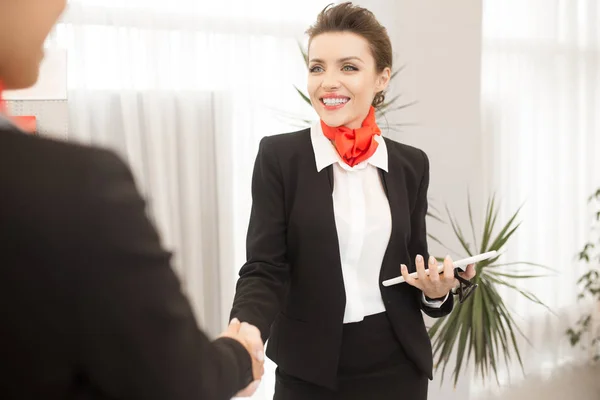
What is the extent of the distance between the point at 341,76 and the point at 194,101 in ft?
4.02

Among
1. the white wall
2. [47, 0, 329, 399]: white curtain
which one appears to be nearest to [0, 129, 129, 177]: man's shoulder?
[47, 0, 329, 399]: white curtain

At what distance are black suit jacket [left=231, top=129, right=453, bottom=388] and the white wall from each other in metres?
1.32

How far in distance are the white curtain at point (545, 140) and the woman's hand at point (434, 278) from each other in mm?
2200

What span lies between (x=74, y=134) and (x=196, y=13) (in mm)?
765

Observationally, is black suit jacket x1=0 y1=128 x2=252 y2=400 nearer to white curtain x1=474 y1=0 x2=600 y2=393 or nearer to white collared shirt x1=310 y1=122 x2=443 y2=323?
white collared shirt x1=310 y1=122 x2=443 y2=323

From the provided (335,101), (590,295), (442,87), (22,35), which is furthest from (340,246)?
(590,295)

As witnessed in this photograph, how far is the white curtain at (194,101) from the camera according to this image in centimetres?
276

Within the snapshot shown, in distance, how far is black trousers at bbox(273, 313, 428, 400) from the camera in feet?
6.06

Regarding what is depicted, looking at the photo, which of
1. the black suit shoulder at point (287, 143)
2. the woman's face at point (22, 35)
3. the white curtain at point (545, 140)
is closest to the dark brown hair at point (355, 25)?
the black suit shoulder at point (287, 143)

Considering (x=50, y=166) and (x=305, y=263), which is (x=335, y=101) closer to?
(x=305, y=263)

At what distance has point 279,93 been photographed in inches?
125

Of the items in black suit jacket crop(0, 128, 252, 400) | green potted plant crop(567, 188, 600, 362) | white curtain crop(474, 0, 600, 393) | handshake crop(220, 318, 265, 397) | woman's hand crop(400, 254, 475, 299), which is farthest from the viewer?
green potted plant crop(567, 188, 600, 362)

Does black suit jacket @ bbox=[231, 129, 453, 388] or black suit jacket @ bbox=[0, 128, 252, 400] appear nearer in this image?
black suit jacket @ bbox=[0, 128, 252, 400]

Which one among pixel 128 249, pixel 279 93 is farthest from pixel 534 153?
pixel 128 249
